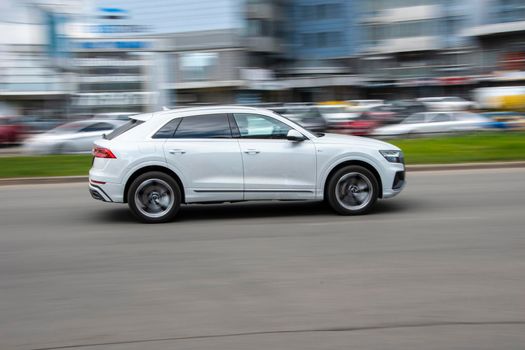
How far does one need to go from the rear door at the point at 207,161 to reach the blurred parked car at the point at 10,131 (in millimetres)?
19762

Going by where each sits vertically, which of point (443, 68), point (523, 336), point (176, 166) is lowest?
point (523, 336)

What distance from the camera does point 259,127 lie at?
891 cm

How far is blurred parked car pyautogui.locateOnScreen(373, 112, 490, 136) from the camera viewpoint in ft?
78.9

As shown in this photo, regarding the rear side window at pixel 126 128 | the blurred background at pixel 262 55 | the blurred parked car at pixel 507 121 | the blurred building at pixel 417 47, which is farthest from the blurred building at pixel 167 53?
the rear side window at pixel 126 128

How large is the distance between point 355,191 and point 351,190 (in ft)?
0.19

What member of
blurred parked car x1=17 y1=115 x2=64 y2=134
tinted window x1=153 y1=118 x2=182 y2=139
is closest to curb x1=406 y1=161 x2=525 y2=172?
tinted window x1=153 y1=118 x2=182 y2=139

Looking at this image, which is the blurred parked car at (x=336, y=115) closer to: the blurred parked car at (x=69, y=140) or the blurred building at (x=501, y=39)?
the blurred parked car at (x=69, y=140)

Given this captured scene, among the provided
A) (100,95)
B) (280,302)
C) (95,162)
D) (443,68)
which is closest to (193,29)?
(100,95)

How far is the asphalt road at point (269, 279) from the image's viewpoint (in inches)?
181

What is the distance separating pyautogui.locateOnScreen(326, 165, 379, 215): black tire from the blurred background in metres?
28.5

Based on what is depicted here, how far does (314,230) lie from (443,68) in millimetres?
52143

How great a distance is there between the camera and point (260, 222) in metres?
8.71

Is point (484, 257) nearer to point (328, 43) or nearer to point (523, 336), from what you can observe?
point (523, 336)

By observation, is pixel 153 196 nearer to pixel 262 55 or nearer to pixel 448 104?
pixel 448 104
